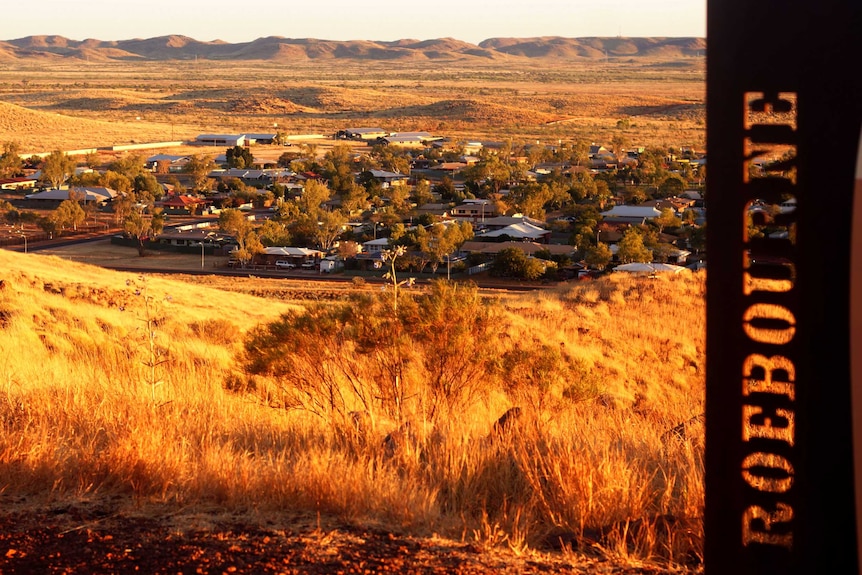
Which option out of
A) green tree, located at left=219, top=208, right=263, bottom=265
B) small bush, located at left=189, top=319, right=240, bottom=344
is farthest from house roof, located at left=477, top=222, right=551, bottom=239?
small bush, located at left=189, top=319, right=240, bottom=344

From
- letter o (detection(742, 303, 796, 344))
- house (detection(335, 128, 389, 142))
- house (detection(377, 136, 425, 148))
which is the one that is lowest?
house (detection(377, 136, 425, 148))

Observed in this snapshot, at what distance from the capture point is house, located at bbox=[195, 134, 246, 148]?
120250mm

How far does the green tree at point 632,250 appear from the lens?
49.5 metres

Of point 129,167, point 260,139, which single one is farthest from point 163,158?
point 260,139

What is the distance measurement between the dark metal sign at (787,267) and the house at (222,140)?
4694 inches

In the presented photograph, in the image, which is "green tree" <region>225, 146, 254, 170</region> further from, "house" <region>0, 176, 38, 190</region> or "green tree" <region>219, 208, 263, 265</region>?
"green tree" <region>219, 208, 263, 265</region>

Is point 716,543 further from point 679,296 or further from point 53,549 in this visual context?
point 679,296

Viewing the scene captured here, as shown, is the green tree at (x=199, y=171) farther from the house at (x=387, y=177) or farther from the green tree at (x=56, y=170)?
the house at (x=387, y=177)

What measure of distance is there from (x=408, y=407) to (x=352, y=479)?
513cm

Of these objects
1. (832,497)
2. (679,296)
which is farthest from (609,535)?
(679,296)

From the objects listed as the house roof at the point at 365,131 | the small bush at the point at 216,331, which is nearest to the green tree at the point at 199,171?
the house roof at the point at 365,131

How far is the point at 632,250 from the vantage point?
49.8 m

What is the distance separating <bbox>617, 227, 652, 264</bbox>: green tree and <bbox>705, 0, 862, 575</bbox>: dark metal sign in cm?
4739

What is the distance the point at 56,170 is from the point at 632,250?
163 feet
